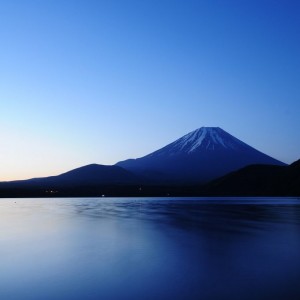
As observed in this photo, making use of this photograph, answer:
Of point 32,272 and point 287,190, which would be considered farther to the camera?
point 287,190

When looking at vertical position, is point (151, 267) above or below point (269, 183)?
below

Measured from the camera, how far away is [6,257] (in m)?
18.8

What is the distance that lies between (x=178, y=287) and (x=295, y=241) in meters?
13.2

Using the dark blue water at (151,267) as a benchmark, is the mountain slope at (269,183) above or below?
above

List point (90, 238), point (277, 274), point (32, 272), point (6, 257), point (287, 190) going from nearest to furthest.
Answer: point (277, 274) < point (32, 272) < point (6, 257) < point (90, 238) < point (287, 190)

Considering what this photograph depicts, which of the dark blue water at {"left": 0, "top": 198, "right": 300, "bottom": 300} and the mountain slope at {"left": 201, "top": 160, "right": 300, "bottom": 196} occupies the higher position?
the mountain slope at {"left": 201, "top": 160, "right": 300, "bottom": 196}

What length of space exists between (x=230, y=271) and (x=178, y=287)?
9.45 ft

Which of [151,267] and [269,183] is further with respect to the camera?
[269,183]

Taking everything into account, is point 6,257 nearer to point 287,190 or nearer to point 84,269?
point 84,269

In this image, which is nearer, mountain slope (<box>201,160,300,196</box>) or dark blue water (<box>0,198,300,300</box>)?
dark blue water (<box>0,198,300,300</box>)

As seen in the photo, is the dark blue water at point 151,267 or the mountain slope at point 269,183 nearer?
the dark blue water at point 151,267

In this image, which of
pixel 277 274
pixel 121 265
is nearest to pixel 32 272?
pixel 121 265

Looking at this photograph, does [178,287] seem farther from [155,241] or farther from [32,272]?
[155,241]

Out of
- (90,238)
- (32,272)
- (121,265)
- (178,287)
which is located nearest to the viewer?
(178,287)
